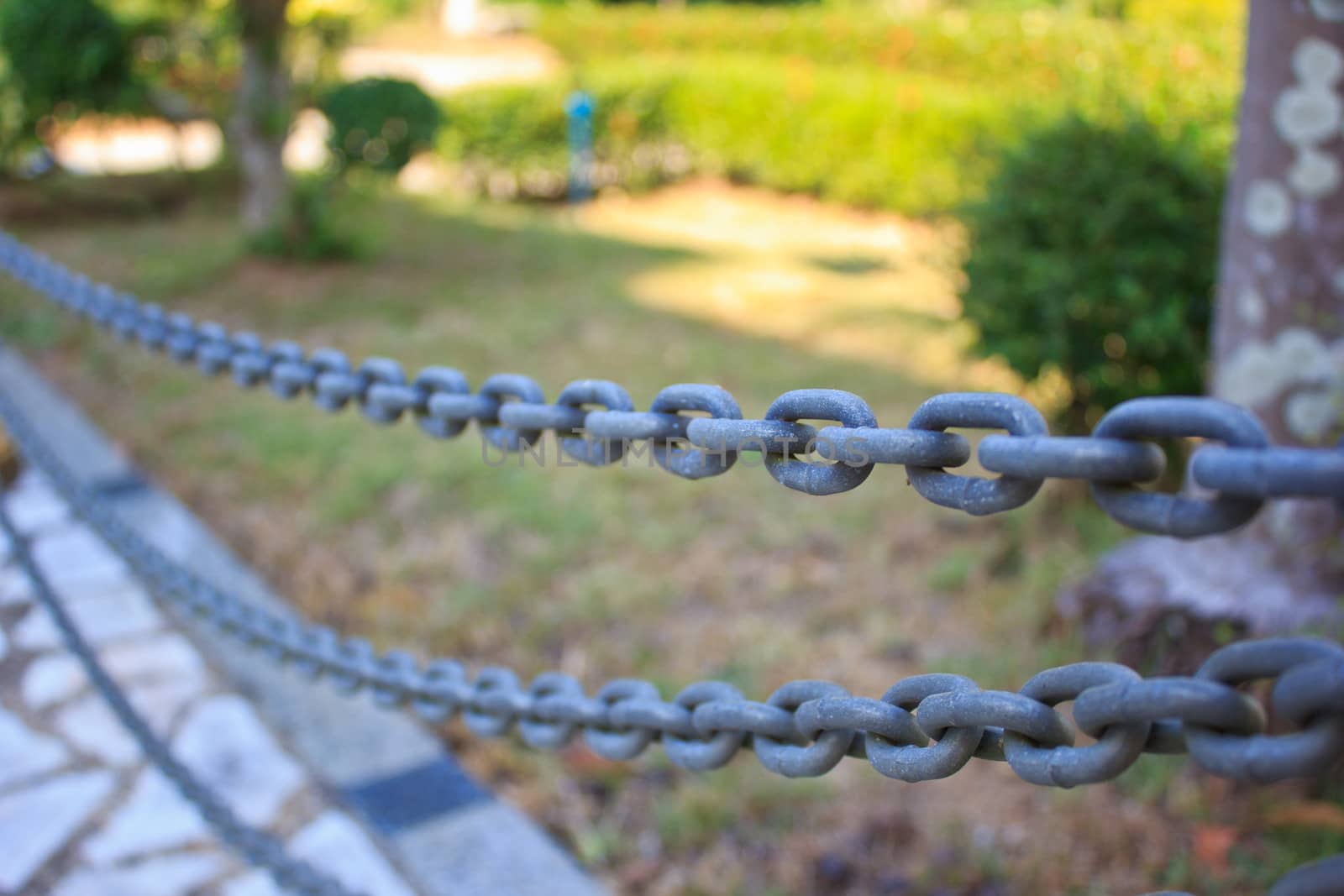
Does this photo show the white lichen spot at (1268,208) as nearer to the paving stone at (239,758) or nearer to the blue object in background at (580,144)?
the paving stone at (239,758)

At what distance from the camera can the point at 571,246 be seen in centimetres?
885

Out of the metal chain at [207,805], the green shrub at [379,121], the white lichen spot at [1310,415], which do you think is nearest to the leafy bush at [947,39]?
the white lichen spot at [1310,415]

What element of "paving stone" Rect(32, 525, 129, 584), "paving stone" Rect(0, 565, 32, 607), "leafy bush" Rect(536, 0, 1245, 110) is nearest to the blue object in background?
"leafy bush" Rect(536, 0, 1245, 110)

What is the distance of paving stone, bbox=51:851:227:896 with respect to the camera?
2.36 m

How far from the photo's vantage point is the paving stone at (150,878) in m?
2.36

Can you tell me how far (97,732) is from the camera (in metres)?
2.94

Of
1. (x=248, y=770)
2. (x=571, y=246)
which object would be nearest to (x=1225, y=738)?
(x=248, y=770)

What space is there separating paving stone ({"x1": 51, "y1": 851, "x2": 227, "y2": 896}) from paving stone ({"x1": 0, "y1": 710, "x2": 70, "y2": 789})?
46 centimetres

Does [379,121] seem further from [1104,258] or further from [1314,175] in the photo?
[1314,175]

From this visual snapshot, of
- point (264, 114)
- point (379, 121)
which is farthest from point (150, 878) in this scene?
point (264, 114)

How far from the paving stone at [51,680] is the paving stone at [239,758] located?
422 mm

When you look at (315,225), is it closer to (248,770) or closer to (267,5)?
(267,5)

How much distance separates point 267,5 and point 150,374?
2.86 meters

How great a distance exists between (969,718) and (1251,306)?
8.13 feet
